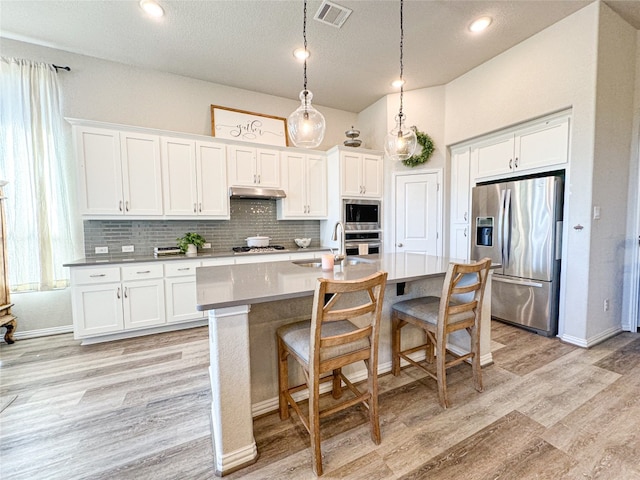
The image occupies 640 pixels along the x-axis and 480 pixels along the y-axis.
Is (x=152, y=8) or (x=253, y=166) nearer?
(x=152, y=8)

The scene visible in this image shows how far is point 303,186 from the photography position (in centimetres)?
410

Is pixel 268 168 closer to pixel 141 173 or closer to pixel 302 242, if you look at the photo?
pixel 302 242

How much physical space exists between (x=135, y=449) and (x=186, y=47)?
3632 mm

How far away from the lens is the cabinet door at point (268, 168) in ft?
12.4

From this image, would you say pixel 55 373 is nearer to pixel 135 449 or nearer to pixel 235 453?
pixel 135 449

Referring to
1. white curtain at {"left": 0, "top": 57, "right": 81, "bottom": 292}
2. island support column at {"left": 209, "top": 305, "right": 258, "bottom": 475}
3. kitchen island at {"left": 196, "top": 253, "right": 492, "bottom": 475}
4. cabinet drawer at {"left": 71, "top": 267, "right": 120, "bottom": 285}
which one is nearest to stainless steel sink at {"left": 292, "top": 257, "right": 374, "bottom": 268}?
kitchen island at {"left": 196, "top": 253, "right": 492, "bottom": 475}

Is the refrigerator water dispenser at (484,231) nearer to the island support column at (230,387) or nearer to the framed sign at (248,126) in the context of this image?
the framed sign at (248,126)

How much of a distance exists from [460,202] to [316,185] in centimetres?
212

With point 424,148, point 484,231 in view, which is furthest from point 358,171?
point 484,231

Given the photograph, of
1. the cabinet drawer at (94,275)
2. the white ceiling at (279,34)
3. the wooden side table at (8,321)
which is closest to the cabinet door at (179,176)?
the cabinet drawer at (94,275)

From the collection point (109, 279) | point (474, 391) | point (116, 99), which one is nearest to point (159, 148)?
point (116, 99)

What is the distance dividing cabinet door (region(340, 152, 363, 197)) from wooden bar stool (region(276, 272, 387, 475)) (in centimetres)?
270

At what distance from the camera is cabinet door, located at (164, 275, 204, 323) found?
124 inches

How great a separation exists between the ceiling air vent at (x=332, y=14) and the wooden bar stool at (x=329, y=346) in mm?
2476
